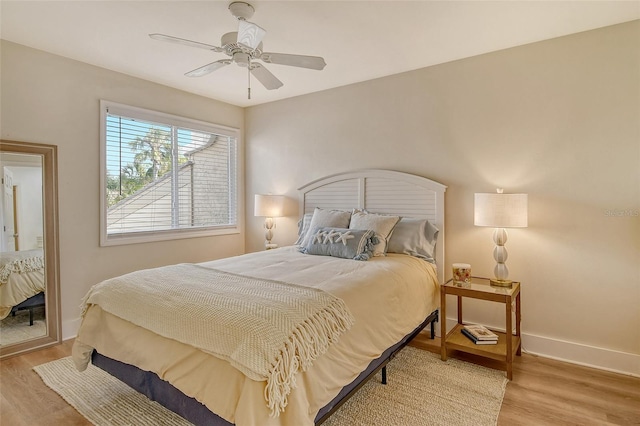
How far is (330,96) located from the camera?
388cm

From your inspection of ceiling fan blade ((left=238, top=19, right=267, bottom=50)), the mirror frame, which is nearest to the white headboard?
ceiling fan blade ((left=238, top=19, right=267, bottom=50))

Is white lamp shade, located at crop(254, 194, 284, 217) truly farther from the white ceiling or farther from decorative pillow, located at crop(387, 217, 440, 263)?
decorative pillow, located at crop(387, 217, 440, 263)

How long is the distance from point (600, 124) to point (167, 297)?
325cm

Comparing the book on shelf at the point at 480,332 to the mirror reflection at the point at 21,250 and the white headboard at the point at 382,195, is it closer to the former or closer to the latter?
the white headboard at the point at 382,195

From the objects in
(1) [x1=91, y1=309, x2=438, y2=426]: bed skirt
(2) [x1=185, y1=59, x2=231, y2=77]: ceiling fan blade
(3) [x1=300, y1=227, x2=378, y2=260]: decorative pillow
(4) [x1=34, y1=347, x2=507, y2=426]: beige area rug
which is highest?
(2) [x1=185, y1=59, x2=231, y2=77]: ceiling fan blade

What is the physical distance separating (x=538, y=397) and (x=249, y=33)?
2.93m

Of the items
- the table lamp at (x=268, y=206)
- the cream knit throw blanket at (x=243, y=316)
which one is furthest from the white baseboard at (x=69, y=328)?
the table lamp at (x=268, y=206)

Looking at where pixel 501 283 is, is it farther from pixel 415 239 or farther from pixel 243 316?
pixel 243 316

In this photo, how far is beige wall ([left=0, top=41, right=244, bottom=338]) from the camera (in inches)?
109

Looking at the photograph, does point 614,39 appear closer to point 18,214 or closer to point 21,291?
point 18,214

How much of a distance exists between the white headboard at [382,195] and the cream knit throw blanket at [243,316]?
1.79 metres

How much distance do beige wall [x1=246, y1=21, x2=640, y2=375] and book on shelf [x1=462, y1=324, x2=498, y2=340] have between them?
27 centimetres

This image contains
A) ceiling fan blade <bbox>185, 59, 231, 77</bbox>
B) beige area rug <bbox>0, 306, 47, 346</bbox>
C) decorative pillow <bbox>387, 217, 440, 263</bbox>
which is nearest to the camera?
ceiling fan blade <bbox>185, 59, 231, 77</bbox>

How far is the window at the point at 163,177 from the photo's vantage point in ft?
11.2
